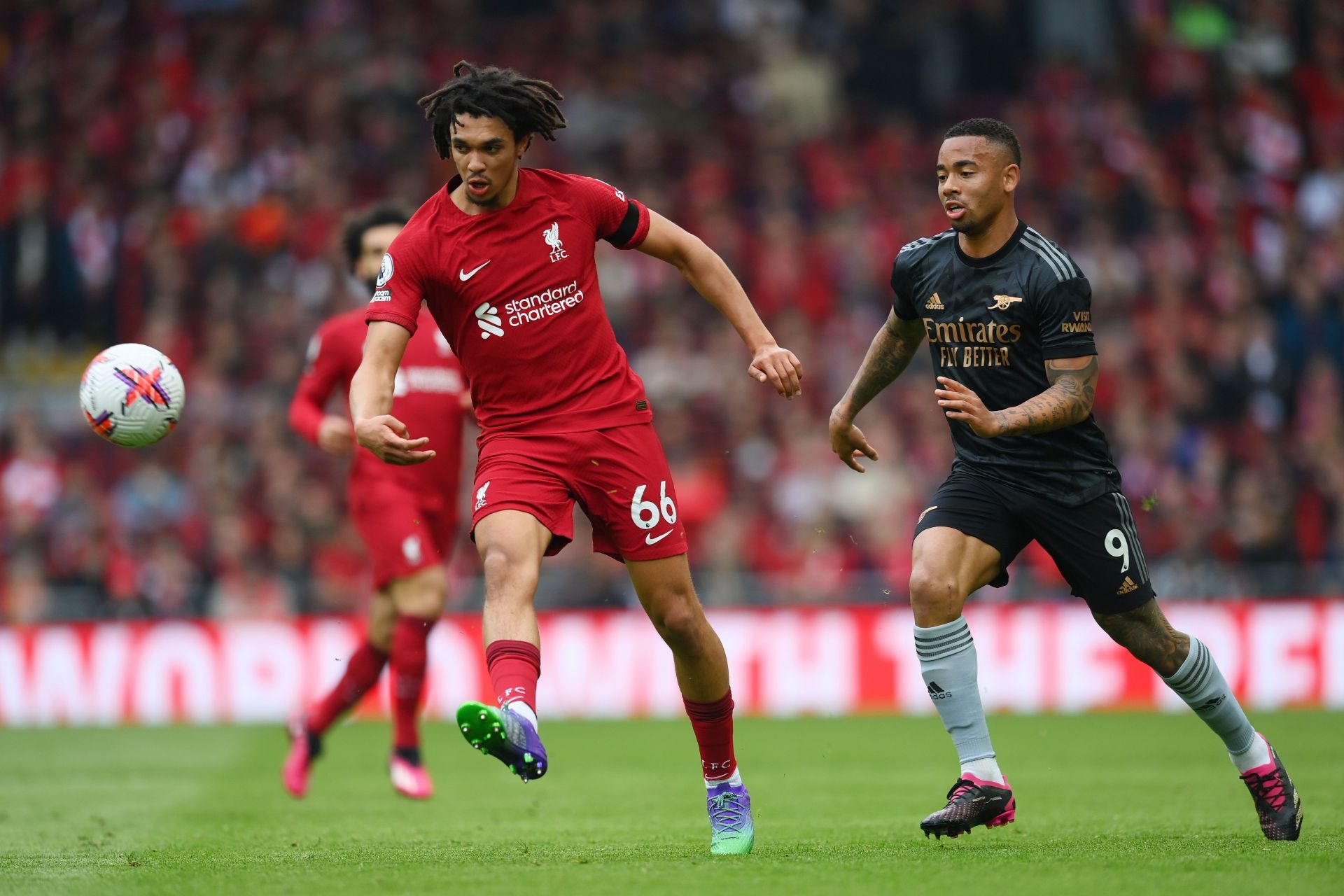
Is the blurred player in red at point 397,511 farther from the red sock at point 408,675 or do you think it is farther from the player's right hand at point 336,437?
the player's right hand at point 336,437

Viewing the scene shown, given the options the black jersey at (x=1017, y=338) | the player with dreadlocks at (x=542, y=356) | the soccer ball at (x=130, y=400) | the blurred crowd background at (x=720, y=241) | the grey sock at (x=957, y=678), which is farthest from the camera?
the blurred crowd background at (x=720, y=241)

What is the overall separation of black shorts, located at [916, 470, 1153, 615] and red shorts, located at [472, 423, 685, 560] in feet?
3.31

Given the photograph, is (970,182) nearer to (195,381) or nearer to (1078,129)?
(195,381)

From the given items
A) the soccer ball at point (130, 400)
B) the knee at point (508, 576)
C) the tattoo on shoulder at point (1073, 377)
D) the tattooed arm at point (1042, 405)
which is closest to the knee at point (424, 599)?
the soccer ball at point (130, 400)

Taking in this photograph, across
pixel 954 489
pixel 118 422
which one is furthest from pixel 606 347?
pixel 118 422

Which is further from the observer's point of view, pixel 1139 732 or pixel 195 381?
pixel 195 381

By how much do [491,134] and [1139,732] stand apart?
8.05 m

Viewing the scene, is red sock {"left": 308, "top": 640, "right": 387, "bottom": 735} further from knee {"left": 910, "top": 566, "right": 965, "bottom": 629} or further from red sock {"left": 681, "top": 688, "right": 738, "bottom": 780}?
knee {"left": 910, "top": 566, "right": 965, "bottom": 629}

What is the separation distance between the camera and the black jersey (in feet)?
19.3

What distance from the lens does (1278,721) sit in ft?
40.7

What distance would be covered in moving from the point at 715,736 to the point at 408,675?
3008mm

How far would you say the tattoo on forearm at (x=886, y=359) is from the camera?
643 cm

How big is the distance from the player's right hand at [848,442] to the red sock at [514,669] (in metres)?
1.61

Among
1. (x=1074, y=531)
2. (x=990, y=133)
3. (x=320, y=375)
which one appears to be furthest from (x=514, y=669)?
(x=320, y=375)
